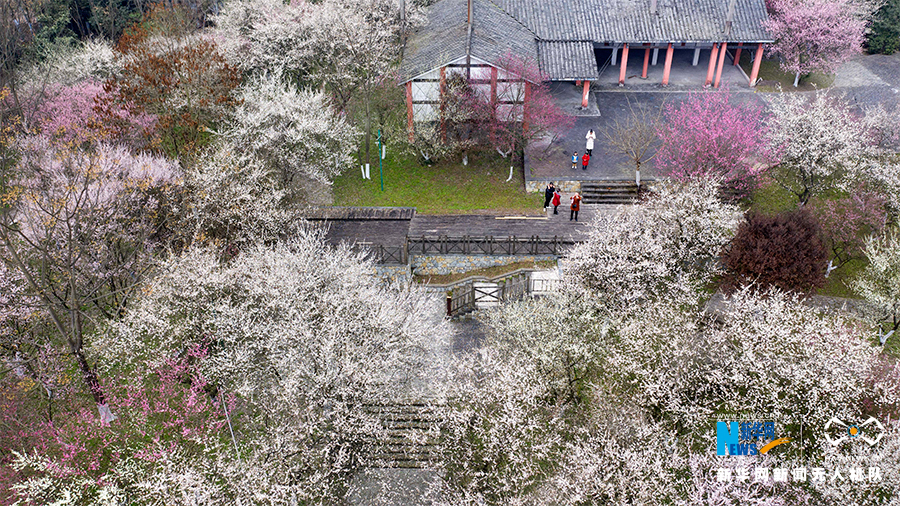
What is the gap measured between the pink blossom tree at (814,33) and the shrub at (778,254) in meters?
23.2

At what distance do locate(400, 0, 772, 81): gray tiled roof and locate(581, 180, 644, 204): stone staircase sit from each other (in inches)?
356

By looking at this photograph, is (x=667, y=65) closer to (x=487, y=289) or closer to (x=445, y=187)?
(x=445, y=187)

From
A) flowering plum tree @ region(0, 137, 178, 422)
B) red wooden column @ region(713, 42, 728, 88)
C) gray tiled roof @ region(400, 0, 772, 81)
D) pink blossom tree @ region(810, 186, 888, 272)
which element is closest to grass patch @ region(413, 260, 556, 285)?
flowering plum tree @ region(0, 137, 178, 422)

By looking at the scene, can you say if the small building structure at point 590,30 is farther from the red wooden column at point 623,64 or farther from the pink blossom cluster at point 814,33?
the pink blossom cluster at point 814,33

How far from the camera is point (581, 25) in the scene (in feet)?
149

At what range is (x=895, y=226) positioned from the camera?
32781mm

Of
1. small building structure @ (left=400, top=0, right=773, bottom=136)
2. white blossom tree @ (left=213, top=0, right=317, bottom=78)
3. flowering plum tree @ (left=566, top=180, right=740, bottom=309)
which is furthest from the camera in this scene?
small building structure @ (left=400, top=0, right=773, bottom=136)

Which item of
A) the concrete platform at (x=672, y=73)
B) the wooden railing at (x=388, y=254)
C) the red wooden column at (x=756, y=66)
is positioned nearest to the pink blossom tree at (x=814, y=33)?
the red wooden column at (x=756, y=66)

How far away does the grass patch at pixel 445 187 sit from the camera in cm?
3709

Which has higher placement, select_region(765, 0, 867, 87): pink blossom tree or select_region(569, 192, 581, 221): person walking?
select_region(765, 0, 867, 87): pink blossom tree

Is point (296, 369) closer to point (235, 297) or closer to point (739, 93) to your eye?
point (235, 297)

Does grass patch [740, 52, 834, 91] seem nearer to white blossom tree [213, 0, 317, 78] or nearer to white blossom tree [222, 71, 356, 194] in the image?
white blossom tree [222, 71, 356, 194]

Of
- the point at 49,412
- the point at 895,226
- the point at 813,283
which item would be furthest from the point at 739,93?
the point at 49,412

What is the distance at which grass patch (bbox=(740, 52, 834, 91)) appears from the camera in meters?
47.2
